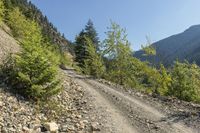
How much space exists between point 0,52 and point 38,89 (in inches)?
285

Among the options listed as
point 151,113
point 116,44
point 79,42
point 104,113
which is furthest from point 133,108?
point 79,42

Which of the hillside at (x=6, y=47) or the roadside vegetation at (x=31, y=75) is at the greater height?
the hillside at (x=6, y=47)

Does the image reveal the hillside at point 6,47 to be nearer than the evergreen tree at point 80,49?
Yes

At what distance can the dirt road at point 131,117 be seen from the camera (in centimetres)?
1753

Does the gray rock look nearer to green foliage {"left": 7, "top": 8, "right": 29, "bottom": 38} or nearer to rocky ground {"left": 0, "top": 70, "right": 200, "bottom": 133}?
rocky ground {"left": 0, "top": 70, "right": 200, "bottom": 133}

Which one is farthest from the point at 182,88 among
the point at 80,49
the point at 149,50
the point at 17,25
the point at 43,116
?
the point at 17,25

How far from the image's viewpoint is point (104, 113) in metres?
19.7

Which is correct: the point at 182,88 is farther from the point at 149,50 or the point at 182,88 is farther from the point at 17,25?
the point at 17,25

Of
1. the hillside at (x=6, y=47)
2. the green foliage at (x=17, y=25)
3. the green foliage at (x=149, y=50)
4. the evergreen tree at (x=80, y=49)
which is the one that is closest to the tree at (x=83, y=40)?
the evergreen tree at (x=80, y=49)

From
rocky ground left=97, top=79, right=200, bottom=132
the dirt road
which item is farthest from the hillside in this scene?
rocky ground left=97, top=79, right=200, bottom=132

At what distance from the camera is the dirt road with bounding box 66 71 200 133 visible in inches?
690

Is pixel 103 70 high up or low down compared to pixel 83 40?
down

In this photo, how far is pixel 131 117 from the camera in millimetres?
19766

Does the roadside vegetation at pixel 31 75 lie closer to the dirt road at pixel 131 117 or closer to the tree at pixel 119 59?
the dirt road at pixel 131 117
